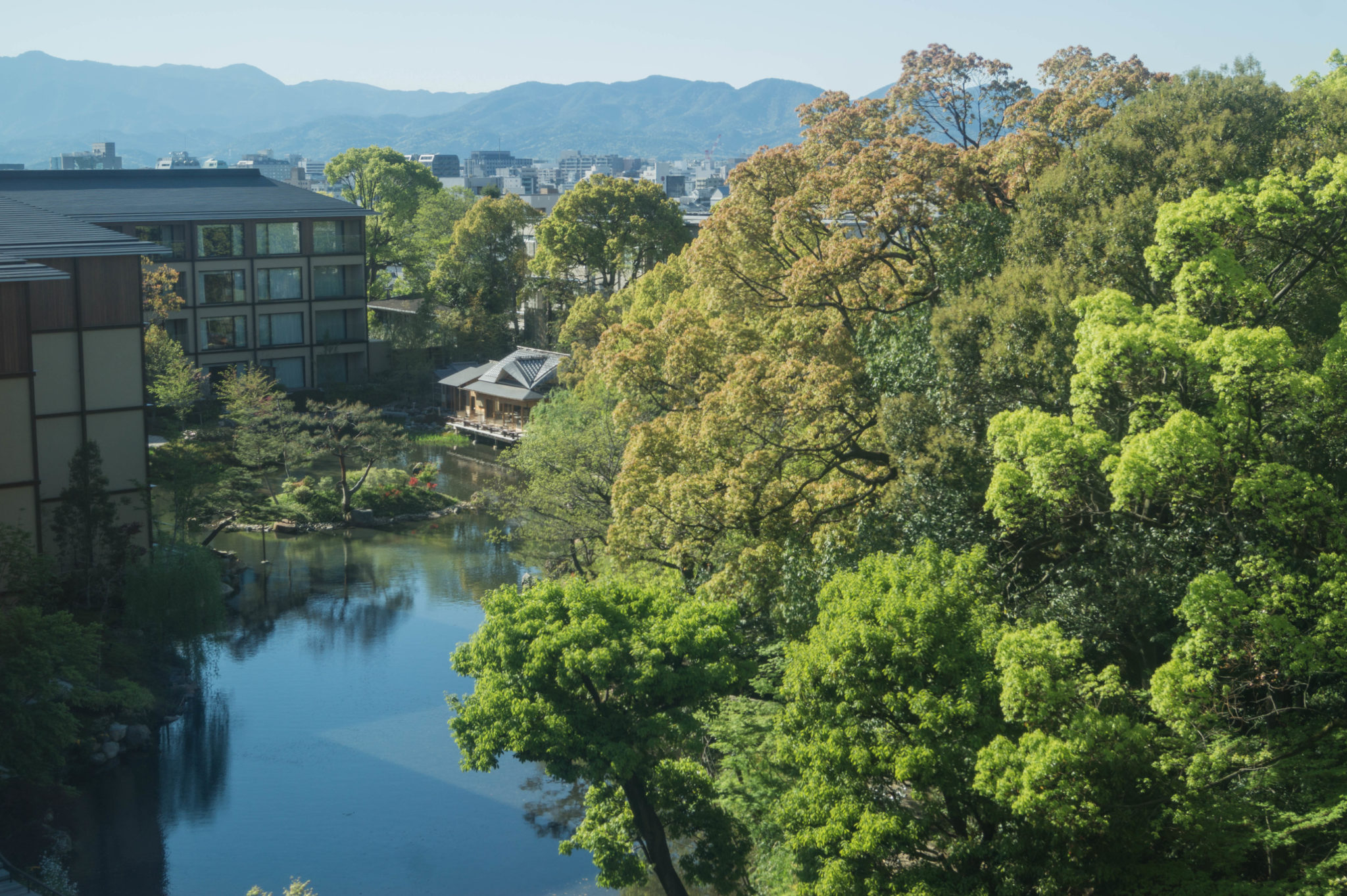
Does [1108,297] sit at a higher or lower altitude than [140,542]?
higher

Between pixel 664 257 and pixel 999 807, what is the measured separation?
128ft

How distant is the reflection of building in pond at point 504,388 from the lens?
40.9 m

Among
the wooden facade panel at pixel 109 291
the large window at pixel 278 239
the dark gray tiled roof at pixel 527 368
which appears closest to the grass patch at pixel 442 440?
the dark gray tiled roof at pixel 527 368

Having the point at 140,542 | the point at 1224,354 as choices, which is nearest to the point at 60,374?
the point at 140,542

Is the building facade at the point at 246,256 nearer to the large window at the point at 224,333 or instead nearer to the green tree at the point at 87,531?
the large window at the point at 224,333

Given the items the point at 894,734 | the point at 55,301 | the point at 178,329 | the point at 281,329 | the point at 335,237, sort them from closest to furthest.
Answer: the point at 894,734 < the point at 55,301 < the point at 178,329 < the point at 281,329 < the point at 335,237

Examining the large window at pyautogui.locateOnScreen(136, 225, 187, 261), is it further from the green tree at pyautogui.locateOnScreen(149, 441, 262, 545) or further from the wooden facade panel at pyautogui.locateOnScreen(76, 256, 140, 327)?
the wooden facade panel at pyautogui.locateOnScreen(76, 256, 140, 327)

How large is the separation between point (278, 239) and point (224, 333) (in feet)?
13.7

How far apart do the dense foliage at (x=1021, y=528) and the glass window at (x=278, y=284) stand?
28.4 meters

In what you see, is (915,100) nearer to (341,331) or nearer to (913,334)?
(913,334)

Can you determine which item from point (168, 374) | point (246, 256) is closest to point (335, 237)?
point (246, 256)

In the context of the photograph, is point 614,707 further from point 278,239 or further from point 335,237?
point 335,237

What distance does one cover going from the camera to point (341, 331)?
45.3 meters

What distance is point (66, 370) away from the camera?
20.5 meters
